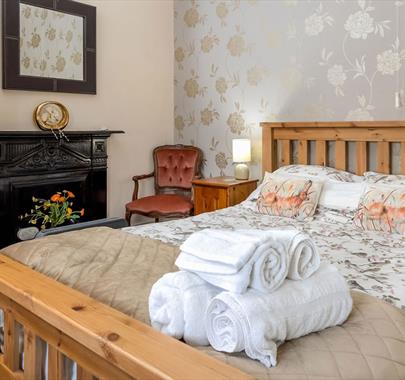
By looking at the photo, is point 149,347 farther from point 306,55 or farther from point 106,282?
point 306,55

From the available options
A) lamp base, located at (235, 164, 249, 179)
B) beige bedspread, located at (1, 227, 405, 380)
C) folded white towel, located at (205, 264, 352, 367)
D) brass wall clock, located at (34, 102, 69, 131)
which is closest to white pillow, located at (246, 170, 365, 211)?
lamp base, located at (235, 164, 249, 179)

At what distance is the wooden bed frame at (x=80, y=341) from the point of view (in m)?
0.88

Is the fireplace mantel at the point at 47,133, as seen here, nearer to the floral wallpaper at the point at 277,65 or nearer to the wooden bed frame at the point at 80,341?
the floral wallpaper at the point at 277,65

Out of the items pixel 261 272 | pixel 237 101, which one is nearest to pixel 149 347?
pixel 261 272

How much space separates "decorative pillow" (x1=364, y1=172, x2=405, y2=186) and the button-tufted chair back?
1837 mm

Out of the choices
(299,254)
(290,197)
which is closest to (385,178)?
(290,197)

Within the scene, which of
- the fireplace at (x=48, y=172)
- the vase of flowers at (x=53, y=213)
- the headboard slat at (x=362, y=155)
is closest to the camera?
the vase of flowers at (x=53, y=213)

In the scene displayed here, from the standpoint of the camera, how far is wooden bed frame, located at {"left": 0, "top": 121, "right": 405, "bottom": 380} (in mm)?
877

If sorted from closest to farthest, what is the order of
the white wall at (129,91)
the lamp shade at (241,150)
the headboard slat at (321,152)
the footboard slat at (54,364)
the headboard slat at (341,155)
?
the footboard slat at (54,364)
the headboard slat at (341,155)
the headboard slat at (321,152)
the lamp shade at (241,150)
the white wall at (129,91)

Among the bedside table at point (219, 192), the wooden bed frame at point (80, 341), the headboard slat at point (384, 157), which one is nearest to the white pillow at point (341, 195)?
the headboard slat at point (384, 157)

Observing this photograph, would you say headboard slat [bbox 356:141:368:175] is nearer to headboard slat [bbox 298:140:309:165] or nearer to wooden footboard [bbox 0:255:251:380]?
headboard slat [bbox 298:140:309:165]

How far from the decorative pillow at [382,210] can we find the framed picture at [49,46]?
8.52 ft

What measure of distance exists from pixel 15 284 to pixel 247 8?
332cm

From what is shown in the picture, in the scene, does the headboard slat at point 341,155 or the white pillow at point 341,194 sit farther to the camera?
the headboard slat at point 341,155
